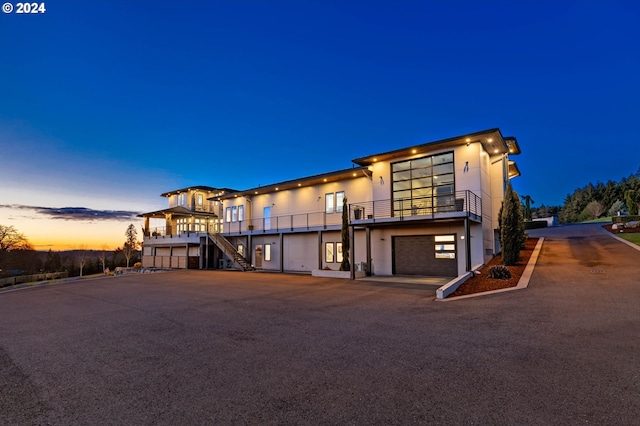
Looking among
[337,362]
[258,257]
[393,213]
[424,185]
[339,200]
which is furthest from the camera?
[258,257]

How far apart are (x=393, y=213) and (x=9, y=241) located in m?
52.1

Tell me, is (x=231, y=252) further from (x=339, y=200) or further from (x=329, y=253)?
(x=339, y=200)

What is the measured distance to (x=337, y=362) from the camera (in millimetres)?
4762

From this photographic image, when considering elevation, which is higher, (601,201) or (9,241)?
(601,201)

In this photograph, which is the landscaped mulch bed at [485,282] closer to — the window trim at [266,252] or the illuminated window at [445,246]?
the illuminated window at [445,246]

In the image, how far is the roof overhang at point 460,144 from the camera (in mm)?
14227

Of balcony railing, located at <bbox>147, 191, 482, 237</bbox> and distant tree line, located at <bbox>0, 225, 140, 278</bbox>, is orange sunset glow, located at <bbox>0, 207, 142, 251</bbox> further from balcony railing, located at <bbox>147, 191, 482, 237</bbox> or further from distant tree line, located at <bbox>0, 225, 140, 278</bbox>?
balcony railing, located at <bbox>147, 191, 482, 237</bbox>

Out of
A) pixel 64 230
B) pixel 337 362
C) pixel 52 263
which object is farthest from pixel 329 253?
pixel 52 263

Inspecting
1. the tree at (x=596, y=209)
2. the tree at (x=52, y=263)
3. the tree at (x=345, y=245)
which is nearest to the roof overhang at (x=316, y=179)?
the tree at (x=345, y=245)

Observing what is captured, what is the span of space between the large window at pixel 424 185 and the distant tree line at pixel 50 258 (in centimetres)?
3382

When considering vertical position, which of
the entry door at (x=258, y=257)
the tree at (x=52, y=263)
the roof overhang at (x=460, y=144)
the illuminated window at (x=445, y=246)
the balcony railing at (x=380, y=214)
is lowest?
the tree at (x=52, y=263)

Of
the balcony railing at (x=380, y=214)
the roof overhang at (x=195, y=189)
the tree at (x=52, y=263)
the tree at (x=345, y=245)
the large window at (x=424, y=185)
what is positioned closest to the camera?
the balcony railing at (x=380, y=214)

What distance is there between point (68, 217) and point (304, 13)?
44.4 meters

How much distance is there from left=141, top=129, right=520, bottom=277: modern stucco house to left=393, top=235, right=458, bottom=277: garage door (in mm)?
51
